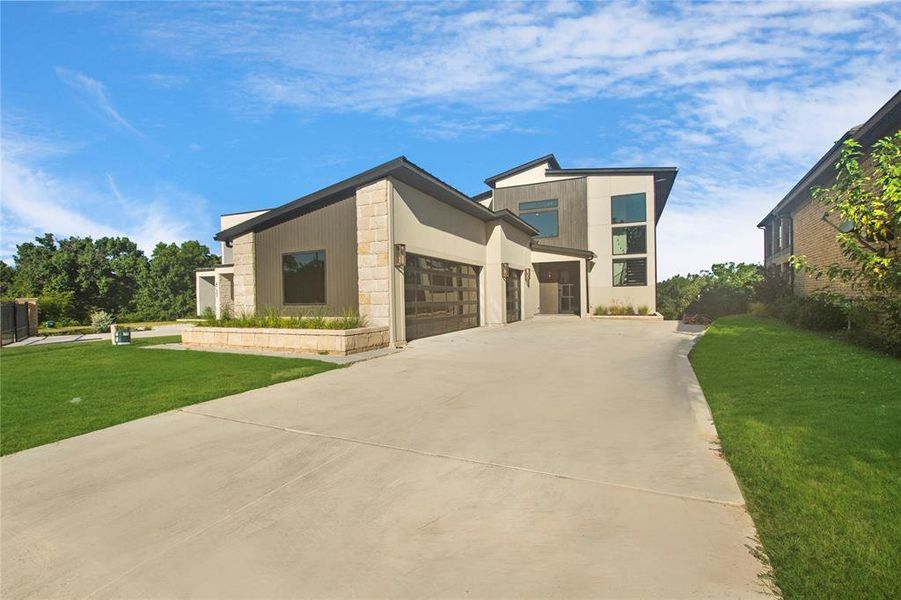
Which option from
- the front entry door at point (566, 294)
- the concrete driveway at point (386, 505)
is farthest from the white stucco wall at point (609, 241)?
the concrete driveway at point (386, 505)

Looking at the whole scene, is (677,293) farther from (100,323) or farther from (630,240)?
(100,323)

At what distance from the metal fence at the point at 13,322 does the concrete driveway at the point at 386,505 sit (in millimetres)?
17359

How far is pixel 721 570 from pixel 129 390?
822cm

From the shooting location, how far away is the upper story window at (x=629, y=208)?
26.5 metres

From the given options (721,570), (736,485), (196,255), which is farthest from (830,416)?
(196,255)

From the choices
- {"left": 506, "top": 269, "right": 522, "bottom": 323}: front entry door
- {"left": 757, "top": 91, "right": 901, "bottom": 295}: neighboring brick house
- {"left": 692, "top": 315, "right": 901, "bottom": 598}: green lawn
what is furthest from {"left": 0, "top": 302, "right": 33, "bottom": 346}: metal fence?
{"left": 757, "top": 91, "right": 901, "bottom": 295}: neighboring brick house

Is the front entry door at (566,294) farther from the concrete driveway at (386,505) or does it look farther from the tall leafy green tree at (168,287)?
the tall leafy green tree at (168,287)

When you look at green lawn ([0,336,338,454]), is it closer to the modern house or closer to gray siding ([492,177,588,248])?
the modern house

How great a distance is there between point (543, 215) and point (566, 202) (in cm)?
169

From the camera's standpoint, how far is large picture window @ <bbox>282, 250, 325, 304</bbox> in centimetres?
1394

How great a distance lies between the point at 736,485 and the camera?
337 cm

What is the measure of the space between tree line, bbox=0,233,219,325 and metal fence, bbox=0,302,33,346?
8353 millimetres

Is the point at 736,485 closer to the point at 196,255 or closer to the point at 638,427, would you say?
the point at 638,427

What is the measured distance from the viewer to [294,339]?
1170 centimetres
